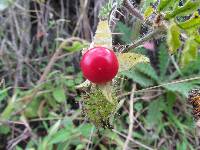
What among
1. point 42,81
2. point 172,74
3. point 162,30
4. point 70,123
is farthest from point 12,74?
point 162,30

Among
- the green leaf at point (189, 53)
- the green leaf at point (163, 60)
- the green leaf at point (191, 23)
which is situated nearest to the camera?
the green leaf at point (189, 53)

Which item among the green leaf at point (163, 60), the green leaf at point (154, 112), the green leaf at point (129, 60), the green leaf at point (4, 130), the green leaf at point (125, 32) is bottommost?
the green leaf at point (4, 130)

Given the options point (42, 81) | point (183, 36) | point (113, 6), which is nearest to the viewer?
point (183, 36)

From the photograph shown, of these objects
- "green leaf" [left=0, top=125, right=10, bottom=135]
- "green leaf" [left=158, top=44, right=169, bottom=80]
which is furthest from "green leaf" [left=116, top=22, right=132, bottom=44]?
"green leaf" [left=0, top=125, right=10, bottom=135]

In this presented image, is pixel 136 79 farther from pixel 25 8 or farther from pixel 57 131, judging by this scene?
pixel 25 8

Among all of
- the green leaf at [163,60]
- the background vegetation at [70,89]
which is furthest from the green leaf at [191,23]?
the green leaf at [163,60]

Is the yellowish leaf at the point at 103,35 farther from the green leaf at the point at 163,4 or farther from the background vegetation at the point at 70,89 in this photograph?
the background vegetation at the point at 70,89
